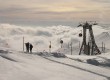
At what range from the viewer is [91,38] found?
90125 mm

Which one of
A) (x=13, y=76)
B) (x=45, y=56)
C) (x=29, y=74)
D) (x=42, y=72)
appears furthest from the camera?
(x=45, y=56)

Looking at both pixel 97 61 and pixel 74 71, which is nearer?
pixel 74 71

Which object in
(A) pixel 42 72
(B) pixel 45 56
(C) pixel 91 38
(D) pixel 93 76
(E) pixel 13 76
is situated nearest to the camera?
(E) pixel 13 76

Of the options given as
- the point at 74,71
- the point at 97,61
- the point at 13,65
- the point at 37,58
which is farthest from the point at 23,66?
the point at 97,61

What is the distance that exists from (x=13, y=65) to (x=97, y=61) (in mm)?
18876

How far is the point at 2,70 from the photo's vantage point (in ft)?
87.3

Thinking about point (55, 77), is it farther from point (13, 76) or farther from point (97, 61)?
point (97, 61)

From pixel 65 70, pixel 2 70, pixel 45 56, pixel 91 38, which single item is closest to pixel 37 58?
pixel 45 56

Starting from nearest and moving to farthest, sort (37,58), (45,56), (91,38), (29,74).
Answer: (29,74) < (37,58) < (45,56) < (91,38)

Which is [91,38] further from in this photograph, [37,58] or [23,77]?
[23,77]

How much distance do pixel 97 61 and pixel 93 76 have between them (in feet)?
47.6

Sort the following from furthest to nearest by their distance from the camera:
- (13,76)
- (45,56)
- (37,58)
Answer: (45,56) < (37,58) < (13,76)

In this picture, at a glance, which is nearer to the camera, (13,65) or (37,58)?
(13,65)

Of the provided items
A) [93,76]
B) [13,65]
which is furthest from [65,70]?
[13,65]
